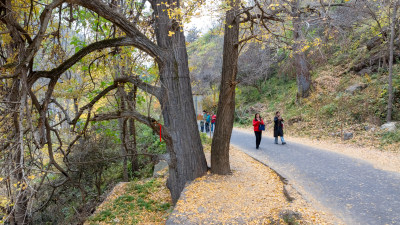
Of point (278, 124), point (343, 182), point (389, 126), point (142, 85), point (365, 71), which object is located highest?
point (365, 71)

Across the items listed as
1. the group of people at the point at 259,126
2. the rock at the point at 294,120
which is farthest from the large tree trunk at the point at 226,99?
the rock at the point at 294,120

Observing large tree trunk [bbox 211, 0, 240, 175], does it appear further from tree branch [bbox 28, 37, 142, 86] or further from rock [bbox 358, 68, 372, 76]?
rock [bbox 358, 68, 372, 76]

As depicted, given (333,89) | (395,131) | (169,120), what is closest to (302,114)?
(333,89)

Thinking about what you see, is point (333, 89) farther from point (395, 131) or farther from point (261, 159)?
point (261, 159)

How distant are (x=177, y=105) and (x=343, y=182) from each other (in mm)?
4541

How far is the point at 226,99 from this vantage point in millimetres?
6707

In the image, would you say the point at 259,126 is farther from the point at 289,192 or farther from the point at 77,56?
the point at 77,56

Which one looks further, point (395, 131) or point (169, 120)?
Result: point (395, 131)

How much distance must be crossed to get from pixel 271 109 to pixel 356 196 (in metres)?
16.0

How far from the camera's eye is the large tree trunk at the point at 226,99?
21.4ft


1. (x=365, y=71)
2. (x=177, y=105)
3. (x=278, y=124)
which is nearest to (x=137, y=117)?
(x=177, y=105)

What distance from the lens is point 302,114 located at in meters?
16.5

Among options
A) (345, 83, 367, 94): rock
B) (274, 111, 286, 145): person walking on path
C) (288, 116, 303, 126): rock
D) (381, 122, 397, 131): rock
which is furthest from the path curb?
(345, 83, 367, 94): rock

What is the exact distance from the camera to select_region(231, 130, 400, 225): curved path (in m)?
4.73
